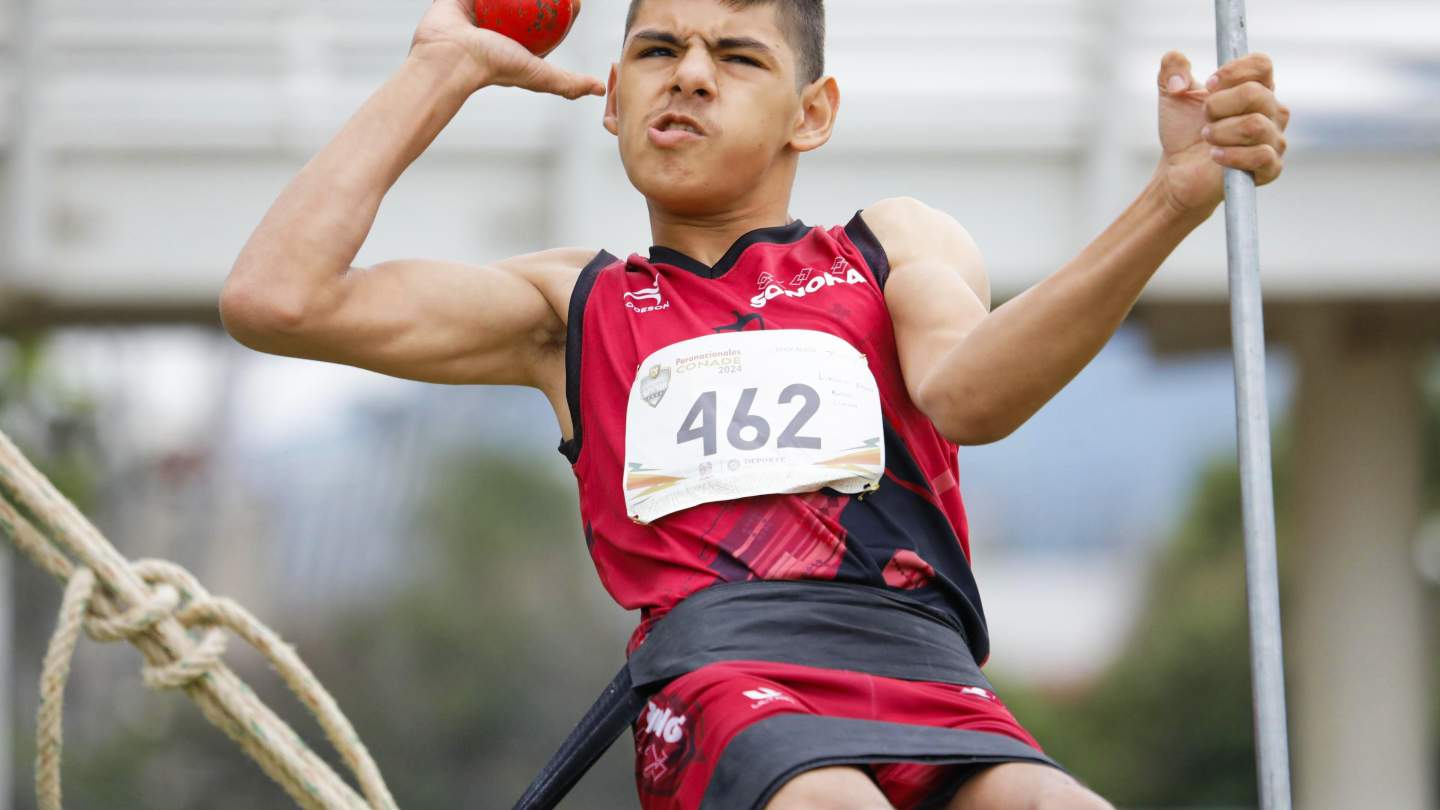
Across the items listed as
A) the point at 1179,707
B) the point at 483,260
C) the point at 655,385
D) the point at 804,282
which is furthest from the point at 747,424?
the point at 1179,707

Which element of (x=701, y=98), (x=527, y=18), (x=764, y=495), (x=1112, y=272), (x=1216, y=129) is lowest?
(x=764, y=495)

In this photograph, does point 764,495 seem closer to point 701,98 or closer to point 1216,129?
point 701,98

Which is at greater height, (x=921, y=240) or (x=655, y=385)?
(x=921, y=240)

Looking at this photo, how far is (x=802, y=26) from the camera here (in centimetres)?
247

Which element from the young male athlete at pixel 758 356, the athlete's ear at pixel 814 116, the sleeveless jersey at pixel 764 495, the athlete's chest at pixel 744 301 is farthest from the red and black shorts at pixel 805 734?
the athlete's ear at pixel 814 116

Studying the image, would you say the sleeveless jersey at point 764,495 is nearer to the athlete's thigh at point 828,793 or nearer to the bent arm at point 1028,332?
the bent arm at point 1028,332

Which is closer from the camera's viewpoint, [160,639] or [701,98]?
[701,98]

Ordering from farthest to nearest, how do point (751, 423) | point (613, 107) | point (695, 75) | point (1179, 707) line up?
point (1179, 707)
point (613, 107)
point (695, 75)
point (751, 423)

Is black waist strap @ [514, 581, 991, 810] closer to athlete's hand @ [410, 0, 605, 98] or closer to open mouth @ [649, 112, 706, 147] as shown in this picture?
open mouth @ [649, 112, 706, 147]

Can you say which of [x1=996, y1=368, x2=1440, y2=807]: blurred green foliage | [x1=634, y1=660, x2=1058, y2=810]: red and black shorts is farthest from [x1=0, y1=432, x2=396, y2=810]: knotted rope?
[x1=996, y1=368, x2=1440, y2=807]: blurred green foliage

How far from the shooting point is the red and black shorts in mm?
1953

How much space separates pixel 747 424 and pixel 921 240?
402 mm

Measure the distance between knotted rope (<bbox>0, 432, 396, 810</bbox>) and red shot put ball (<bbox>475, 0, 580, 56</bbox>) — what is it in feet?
2.99

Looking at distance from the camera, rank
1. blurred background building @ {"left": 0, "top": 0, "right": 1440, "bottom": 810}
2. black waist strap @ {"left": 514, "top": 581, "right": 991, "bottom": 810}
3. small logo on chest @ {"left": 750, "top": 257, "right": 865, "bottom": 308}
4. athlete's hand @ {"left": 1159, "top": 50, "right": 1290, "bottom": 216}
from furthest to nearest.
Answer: blurred background building @ {"left": 0, "top": 0, "right": 1440, "bottom": 810} → small logo on chest @ {"left": 750, "top": 257, "right": 865, "bottom": 308} → black waist strap @ {"left": 514, "top": 581, "right": 991, "bottom": 810} → athlete's hand @ {"left": 1159, "top": 50, "right": 1290, "bottom": 216}
